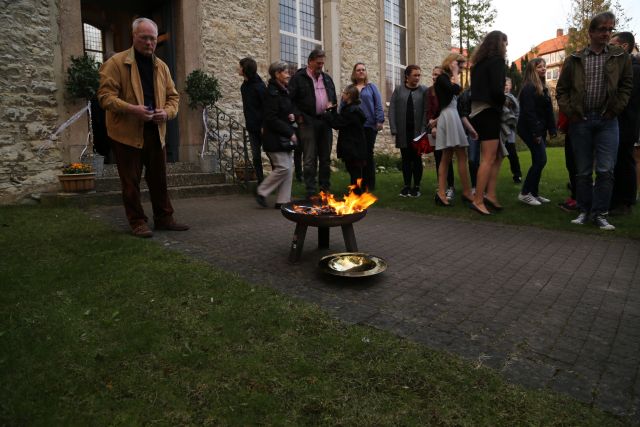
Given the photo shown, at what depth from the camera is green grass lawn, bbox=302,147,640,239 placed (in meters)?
5.82

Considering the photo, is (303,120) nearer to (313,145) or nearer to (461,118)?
(313,145)

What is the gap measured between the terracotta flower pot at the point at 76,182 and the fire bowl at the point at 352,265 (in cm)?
512

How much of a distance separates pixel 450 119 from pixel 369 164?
7.08 ft

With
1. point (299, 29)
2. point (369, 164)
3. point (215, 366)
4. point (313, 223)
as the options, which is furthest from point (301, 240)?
point (299, 29)

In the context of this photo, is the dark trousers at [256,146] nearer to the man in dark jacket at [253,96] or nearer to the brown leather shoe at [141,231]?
the man in dark jacket at [253,96]

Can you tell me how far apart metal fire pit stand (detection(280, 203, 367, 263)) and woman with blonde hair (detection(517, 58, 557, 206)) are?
404cm

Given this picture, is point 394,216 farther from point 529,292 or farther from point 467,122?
point 529,292

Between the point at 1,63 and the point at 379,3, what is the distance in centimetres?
1091

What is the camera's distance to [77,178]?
721cm

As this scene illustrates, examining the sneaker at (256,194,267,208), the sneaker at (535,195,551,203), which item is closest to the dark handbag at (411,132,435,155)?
the sneaker at (535,195,551,203)

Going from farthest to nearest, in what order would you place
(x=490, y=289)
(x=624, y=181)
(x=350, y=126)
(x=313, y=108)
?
(x=350, y=126)
(x=313, y=108)
(x=624, y=181)
(x=490, y=289)

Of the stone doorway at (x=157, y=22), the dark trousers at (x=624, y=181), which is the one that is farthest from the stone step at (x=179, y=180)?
the dark trousers at (x=624, y=181)

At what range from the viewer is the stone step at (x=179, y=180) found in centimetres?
771

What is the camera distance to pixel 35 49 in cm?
744
